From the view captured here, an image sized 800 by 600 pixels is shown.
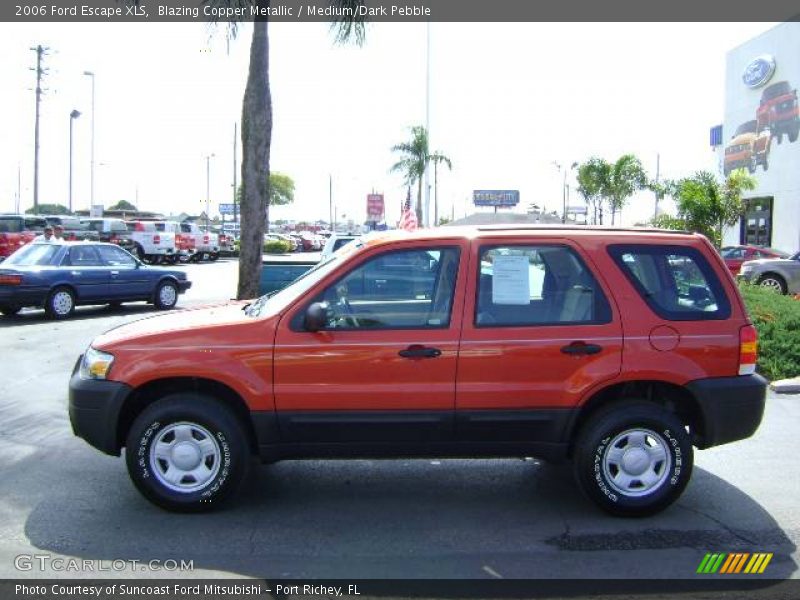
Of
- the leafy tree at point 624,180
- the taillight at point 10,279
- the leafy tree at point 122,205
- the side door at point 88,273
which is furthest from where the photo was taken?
the leafy tree at point 122,205

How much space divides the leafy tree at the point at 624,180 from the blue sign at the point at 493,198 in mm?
44977

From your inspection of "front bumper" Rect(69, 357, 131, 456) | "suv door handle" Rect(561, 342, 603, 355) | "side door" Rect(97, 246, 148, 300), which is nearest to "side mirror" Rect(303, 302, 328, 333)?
"front bumper" Rect(69, 357, 131, 456)

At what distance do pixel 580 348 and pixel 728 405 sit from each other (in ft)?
3.45

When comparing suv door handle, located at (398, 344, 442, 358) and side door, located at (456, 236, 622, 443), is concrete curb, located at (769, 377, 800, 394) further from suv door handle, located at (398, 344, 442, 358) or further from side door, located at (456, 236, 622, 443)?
suv door handle, located at (398, 344, 442, 358)

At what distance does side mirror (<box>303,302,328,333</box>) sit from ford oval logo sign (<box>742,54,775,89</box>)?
34.1 metres

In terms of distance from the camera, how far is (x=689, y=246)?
5.40 m

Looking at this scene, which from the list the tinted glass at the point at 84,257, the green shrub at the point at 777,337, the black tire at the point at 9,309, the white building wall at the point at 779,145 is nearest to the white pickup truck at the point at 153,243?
the tinted glass at the point at 84,257

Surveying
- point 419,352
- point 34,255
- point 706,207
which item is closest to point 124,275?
point 34,255

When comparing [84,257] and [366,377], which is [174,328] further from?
[84,257]

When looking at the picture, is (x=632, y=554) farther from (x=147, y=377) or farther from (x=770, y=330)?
(x=770, y=330)

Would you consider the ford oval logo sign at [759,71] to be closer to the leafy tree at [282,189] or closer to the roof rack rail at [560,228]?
the roof rack rail at [560,228]

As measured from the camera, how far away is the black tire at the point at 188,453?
16.7 feet

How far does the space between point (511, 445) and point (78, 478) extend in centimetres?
323

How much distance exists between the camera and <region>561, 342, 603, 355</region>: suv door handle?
507 centimetres
